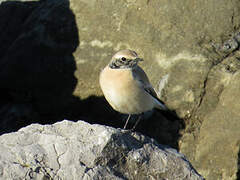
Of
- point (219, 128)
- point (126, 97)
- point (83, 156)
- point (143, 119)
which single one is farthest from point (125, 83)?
point (219, 128)

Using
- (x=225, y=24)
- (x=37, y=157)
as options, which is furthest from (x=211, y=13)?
(x=37, y=157)

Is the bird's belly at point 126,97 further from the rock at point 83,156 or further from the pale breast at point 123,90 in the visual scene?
the rock at point 83,156

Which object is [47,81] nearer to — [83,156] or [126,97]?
[126,97]

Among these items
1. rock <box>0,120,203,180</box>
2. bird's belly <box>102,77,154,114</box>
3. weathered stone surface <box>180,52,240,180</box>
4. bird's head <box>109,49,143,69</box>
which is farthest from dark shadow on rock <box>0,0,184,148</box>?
rock <box>0,120,203,180</box>

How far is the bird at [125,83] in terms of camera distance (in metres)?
7.12

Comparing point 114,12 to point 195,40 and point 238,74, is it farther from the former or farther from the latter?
point 238,74

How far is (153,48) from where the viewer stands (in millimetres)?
9914

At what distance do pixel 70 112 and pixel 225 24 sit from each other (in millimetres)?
3904

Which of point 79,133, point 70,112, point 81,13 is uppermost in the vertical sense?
point 79,133

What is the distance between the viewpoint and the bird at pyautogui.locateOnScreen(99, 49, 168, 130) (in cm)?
712

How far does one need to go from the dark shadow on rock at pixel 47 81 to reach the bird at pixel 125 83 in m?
2.36

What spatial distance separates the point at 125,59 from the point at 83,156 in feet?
6.58

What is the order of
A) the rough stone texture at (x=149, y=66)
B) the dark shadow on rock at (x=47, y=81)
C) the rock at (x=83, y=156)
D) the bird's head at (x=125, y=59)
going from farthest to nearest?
the dark shadow on rock at (x=47, y=81) < the rough stone texture at (x=149, y=66) < the bird's head at (x=125, y=59) < the rock at (x=83, y=156)

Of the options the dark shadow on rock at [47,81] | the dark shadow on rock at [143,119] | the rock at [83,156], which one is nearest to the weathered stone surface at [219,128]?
the dark shadow on rock at [143,119]
